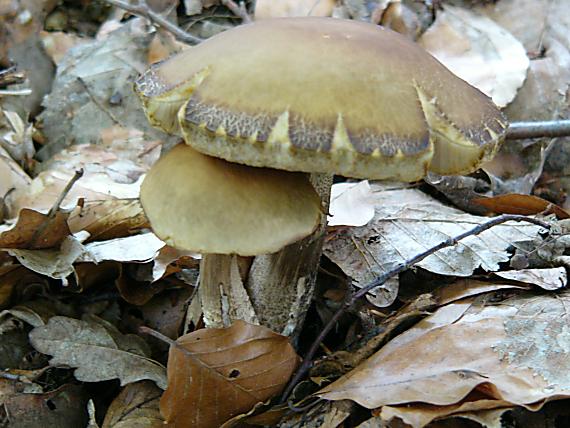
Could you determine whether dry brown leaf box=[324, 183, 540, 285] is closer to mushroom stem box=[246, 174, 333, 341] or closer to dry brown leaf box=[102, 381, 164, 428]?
mushroom stem box=[246, 174, 333, 341]

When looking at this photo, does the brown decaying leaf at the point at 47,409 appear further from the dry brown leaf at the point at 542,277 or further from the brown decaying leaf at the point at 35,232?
the dry brown leaf at the point at 542,277

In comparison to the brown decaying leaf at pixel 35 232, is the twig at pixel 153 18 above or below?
above

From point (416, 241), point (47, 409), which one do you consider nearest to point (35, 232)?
point (47, 409)

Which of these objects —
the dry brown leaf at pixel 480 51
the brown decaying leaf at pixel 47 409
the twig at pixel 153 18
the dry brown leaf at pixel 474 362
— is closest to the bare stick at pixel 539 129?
the dry brown leaf at pixel 480 51

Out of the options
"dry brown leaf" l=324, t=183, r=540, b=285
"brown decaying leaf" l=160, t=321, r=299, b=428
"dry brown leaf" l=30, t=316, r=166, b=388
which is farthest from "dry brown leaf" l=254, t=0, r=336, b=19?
"brown decaying leaf" l=160, t=321, r=299, b=428

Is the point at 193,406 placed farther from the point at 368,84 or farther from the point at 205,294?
the point at 368,84
